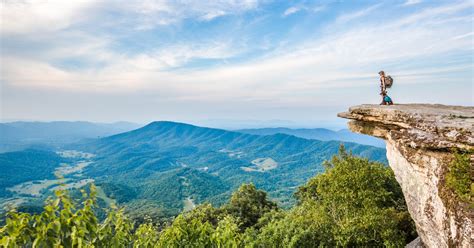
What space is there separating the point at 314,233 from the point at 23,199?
756 ft

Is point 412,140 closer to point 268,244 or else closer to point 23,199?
point 268,244

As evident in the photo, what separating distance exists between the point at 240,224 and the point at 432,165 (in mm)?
8182

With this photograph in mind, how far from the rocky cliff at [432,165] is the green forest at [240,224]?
13.8 feet

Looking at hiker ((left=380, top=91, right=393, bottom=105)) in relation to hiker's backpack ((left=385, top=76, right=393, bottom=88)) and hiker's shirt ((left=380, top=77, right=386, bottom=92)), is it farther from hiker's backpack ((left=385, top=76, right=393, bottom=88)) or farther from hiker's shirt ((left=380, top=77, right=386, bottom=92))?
hiker's backpack ((left=385, top=76, right=393, bottom=88))

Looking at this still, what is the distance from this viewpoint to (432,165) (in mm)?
9859

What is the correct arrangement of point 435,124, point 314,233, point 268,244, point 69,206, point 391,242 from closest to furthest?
point 69,206 < point 435,124 < point 268,244 < point 391,242 < point 314,233

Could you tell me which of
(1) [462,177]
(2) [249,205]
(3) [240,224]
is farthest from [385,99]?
(2) [249,205]

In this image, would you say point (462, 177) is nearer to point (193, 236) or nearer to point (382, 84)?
point (382, 84)

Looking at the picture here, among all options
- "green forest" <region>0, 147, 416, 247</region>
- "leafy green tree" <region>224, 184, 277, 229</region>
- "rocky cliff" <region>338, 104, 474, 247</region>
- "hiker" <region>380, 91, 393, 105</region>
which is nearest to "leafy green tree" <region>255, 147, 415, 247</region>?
"green forest" <region>0, 147, 416, 247</region>

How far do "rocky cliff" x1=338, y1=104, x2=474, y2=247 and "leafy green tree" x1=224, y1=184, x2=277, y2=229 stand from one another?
85.5 feet

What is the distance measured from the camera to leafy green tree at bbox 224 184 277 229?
3651cm

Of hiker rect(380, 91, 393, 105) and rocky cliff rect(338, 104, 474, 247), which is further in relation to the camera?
hiker rect(380, 91, 393, 105)

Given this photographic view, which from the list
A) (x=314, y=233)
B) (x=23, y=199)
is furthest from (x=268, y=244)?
(x=23, y=199)

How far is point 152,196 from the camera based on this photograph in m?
180
